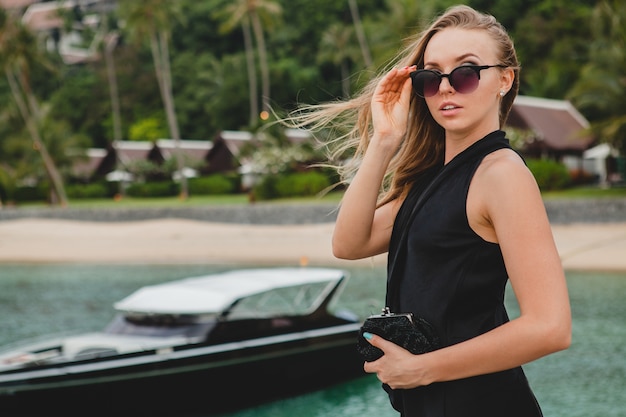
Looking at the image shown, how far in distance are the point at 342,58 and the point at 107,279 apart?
3704 cm

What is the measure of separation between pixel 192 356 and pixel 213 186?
46119mm

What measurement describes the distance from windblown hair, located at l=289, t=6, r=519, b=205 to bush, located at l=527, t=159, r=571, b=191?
34457 mm

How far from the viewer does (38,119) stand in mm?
56531

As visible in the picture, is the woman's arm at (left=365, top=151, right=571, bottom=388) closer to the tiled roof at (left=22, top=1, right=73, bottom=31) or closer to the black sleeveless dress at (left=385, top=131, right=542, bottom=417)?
the black sleeveless dress at (left=385, top=131, right=542, bottom=417)

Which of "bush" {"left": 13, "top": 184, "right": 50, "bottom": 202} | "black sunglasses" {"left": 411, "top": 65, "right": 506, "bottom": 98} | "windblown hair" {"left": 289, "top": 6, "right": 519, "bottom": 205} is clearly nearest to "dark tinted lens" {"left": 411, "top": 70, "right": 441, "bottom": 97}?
"black sunglasses" {"left": 411, "top": 65, "right": 506, "bottom": 98}

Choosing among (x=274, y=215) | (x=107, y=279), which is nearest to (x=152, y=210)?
(x=274, y=215)

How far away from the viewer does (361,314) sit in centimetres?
1730

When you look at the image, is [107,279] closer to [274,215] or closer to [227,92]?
[274,215]

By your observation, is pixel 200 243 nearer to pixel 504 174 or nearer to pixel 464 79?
pixel 464 79

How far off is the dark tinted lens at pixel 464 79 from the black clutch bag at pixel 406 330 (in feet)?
1.85

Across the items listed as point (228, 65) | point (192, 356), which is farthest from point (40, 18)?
point (192, 356)

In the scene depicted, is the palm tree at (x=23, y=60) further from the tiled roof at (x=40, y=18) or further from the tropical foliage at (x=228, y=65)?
the tiled roof at (x=40, y=18)

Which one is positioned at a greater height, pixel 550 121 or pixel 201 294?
pixel 201 294

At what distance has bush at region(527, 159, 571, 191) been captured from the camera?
36062 millimetres
